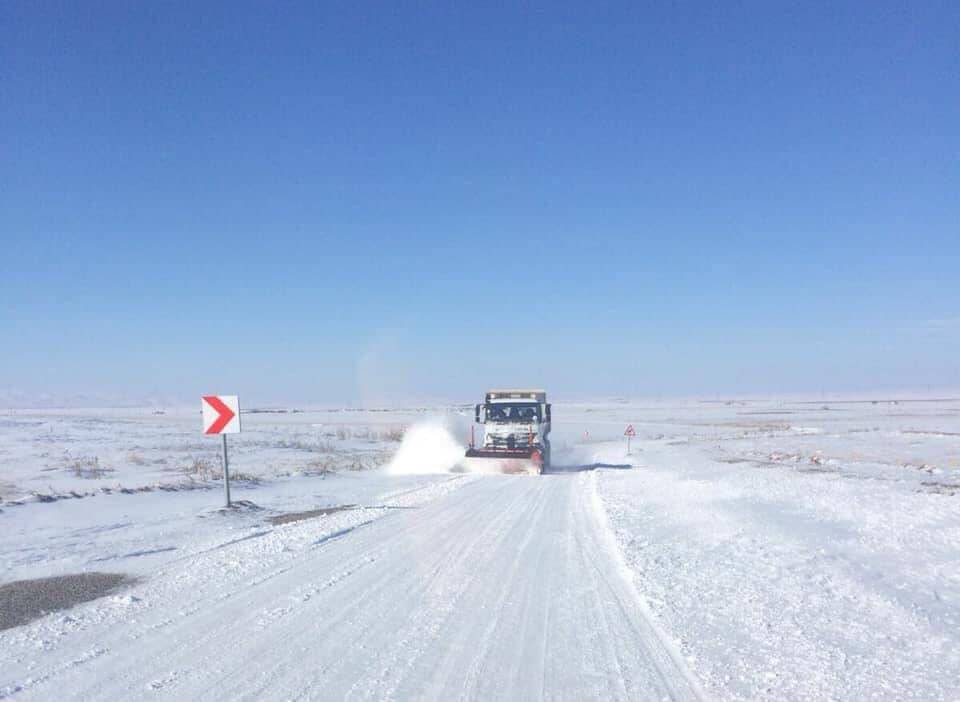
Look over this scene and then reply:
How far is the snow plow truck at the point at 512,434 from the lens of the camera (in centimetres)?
2611

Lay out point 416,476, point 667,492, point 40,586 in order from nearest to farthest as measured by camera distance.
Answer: point 40,586 < point 667,492 < point 416,476

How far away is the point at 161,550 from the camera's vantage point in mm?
10430

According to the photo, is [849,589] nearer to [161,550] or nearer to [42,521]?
→ [161,550]

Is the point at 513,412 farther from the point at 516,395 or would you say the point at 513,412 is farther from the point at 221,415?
the point at 221,415

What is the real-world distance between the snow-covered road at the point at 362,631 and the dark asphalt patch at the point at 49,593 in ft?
1.16

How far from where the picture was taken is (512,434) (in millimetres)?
28672

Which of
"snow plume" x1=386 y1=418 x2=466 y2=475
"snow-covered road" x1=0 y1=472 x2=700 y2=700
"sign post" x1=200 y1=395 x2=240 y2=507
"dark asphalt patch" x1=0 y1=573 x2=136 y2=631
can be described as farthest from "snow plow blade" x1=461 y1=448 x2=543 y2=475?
"dark asphalt patch" x1=0 y1=573 x2=136 y2=631

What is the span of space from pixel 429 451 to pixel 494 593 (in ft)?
80.4

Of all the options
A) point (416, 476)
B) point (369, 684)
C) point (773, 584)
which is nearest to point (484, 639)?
point (369, 684)

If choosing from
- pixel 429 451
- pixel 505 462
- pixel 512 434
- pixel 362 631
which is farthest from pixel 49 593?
pixel 429 451

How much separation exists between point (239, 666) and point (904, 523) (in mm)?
12351

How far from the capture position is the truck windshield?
29.0m

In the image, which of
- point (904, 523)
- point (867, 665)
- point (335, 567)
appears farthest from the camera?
point (904, 523)

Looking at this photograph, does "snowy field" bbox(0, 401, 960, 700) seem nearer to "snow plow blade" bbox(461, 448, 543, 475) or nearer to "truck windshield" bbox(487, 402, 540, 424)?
"snow plow blade" bbox(461, 448, 543, 475)
